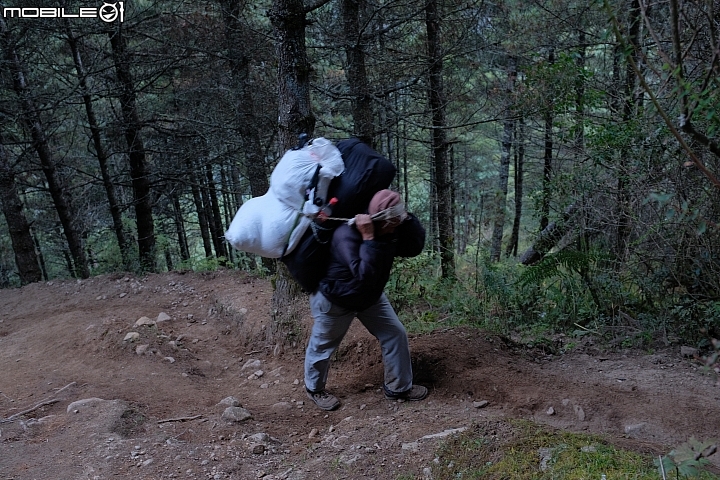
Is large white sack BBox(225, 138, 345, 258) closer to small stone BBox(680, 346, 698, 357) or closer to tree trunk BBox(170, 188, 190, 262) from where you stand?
small stone BBox(680, 346, 698, 357)

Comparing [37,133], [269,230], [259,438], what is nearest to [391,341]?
[259,438]

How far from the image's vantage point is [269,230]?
374 cm

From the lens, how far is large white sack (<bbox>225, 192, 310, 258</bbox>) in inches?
147

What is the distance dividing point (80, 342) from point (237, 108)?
20.4ft

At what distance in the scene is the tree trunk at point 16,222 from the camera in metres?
9.97

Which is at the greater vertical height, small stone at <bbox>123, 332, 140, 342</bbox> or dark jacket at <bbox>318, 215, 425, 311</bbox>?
dark jacket at <bbox>318, 215, 425, 311</bbox>

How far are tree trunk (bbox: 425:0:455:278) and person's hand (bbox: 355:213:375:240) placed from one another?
4514 mm

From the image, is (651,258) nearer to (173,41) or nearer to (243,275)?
(243,275)

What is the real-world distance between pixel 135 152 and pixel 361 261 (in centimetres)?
965

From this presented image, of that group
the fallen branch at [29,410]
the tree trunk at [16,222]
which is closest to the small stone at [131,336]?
the fallen branch at [29,410]

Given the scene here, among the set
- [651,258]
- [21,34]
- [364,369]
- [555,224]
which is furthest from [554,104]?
[21,34]

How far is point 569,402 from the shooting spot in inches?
151

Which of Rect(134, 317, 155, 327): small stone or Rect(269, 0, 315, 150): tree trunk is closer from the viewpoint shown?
Rect(269, 0, 315, 150): tree trunk

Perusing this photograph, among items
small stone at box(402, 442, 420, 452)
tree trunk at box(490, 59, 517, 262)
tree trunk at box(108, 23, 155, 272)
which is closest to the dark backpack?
small stone at box(402, 442, 420, 452)
